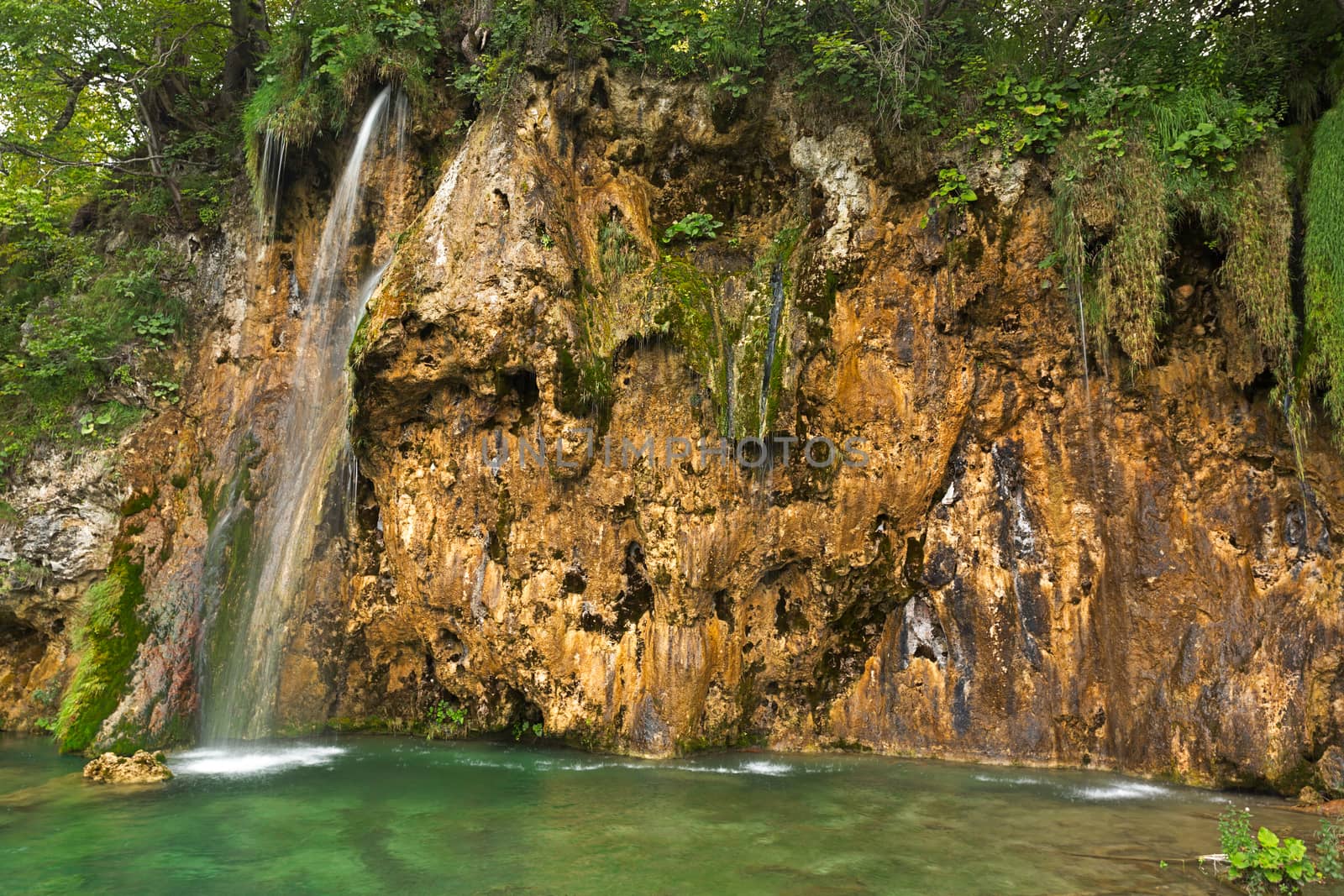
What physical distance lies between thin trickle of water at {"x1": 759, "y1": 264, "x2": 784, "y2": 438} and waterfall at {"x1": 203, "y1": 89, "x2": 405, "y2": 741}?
4740 mm

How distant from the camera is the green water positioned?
500 centimetres

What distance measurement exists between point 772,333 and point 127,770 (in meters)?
7.71

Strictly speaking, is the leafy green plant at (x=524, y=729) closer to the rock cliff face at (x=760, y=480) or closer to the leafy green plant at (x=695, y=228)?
the rock cliff face at (x=760, y=480)

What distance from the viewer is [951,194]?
8906 millimetres

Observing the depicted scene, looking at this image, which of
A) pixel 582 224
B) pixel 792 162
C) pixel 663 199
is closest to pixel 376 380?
pixel 582 224

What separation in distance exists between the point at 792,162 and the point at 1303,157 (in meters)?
5.00

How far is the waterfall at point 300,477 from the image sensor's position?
9328mm

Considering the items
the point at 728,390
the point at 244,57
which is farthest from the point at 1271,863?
the point at 244,57

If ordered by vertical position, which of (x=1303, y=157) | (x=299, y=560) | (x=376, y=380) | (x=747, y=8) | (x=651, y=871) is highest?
(x=747, y=8)

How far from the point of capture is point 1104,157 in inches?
321

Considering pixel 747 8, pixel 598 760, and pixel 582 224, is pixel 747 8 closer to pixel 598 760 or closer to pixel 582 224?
pixel 582 224

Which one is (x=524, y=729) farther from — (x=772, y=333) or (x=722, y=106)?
(x=722, y=106)

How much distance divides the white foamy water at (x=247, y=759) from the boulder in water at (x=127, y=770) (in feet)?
0.89

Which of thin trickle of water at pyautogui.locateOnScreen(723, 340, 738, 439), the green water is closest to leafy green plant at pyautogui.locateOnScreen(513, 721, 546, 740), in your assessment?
the green water
